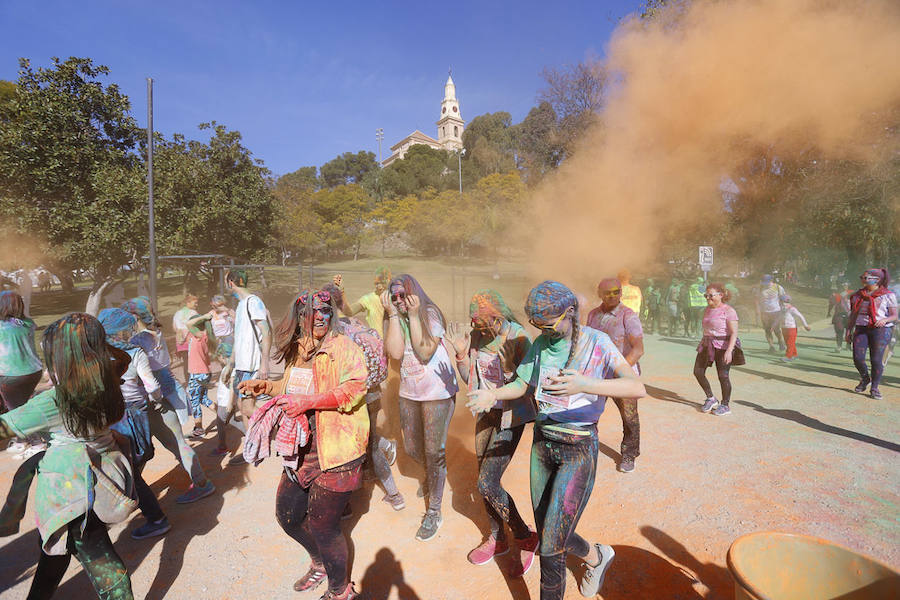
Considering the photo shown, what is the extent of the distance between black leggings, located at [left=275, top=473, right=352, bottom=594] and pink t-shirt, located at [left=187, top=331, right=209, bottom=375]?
3408 mm

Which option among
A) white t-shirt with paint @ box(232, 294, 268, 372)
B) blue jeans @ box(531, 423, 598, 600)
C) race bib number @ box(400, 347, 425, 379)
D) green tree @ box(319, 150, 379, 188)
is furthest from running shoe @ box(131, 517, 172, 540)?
green tree @ box(319, 150, 379, 188)

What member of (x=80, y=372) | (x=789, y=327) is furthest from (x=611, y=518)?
(x=789, y=327)

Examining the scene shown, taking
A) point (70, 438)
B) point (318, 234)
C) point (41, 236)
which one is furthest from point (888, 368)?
point (318, 234)

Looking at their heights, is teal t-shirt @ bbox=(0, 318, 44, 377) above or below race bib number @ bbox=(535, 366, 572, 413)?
below

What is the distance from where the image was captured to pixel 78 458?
6.32 feet

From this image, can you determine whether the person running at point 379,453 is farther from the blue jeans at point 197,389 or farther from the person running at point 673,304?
the person running at point 673,304

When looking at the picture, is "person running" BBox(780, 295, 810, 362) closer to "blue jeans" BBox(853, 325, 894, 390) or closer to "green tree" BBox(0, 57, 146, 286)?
"blue jeans" BBox(853, 325, 894, 390)

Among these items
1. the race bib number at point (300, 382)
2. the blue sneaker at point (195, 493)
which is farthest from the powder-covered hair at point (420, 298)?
the blue sneaker at point (195, 493)

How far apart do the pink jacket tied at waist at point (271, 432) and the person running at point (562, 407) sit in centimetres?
91

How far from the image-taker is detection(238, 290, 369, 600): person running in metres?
2.18

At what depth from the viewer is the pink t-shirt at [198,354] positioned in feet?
16.8

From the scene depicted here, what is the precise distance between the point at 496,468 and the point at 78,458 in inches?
86.8

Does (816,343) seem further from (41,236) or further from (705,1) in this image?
(41,236)

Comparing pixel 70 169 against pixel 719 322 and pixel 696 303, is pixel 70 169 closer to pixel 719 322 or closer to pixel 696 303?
pixel 719 322
